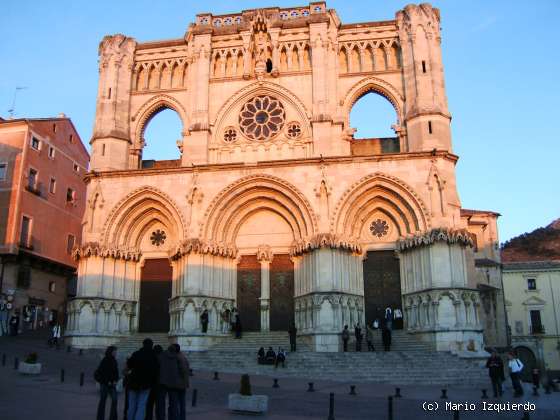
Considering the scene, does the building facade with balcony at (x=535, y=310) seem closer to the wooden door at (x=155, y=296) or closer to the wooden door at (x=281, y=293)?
the wooden door at (x=281, y=293)

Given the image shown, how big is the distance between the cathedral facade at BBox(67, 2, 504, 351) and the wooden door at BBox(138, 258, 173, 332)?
74 millimetres

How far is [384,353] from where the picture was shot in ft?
71.3

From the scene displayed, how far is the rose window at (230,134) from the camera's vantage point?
96.5ft

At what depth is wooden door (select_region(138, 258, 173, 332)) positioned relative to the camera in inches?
1094

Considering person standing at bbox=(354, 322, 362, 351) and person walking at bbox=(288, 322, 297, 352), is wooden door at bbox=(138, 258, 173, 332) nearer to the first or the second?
person walking at bbox=(288, 322, 297, 352)

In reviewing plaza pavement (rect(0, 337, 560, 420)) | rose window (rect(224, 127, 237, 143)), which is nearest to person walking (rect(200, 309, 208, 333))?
plaza pavement (rect(0, 337, 560, 420))

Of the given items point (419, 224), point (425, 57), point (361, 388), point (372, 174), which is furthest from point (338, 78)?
point (361, 388)

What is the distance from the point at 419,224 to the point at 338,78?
9.35m

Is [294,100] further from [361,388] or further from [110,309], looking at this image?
[361,388]

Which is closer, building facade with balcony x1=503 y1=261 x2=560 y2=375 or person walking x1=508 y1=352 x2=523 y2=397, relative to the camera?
person walking x1=508 y1=352 x2=523 y2=397

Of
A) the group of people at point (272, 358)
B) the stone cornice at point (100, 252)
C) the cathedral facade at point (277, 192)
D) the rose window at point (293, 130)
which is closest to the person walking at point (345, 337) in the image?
the cathedral facade at point (277, 192)

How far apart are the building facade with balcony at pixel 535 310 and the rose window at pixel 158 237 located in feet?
108

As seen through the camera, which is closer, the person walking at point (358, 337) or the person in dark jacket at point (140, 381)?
the person in dark jacket at point (140, 381)

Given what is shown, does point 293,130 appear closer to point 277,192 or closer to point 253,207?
point 277,192
